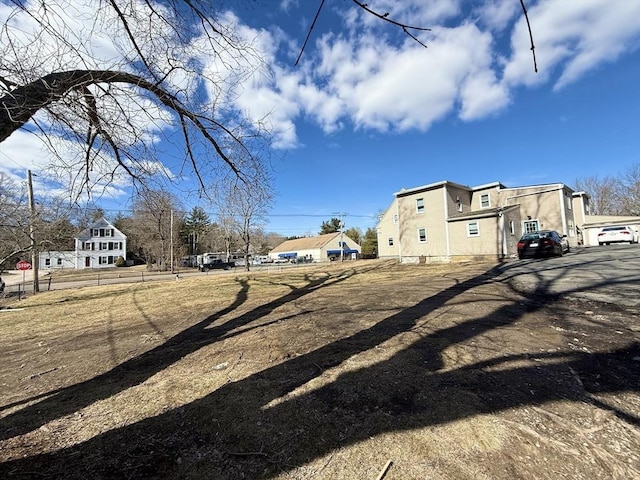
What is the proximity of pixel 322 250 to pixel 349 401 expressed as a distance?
53147 mm

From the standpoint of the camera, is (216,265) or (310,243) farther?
(310,243)

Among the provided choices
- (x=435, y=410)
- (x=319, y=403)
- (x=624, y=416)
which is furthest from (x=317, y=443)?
(x=624, y=416)

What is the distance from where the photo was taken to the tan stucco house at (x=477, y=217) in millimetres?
19359

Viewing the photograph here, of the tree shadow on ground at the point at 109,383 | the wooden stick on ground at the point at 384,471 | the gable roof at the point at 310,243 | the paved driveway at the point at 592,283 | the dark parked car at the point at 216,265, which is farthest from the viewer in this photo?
the gable roof at the point at 310,243

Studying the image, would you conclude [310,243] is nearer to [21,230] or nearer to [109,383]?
[21,230]

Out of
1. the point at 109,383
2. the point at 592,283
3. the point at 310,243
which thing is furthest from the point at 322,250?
the point at 109,383

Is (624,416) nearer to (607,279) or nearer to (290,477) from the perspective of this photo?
(290,477)

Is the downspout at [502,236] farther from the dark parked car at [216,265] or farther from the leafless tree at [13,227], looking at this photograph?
the dark parked car at [216,265]

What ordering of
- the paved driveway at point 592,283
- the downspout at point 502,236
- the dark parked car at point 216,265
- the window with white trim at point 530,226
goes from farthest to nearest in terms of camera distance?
the dark parked car at point 216,265
the window with white trim at point 530,226
the downspout at point 502,236
the paved driveway at point 592,283

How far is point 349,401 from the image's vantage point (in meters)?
2.67

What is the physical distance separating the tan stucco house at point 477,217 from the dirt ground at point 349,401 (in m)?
15.1

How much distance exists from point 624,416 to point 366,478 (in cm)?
206

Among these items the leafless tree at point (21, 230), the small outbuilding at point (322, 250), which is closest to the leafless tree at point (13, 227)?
the leafless tree at point (21, 230)

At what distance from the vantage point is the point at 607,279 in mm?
7266
